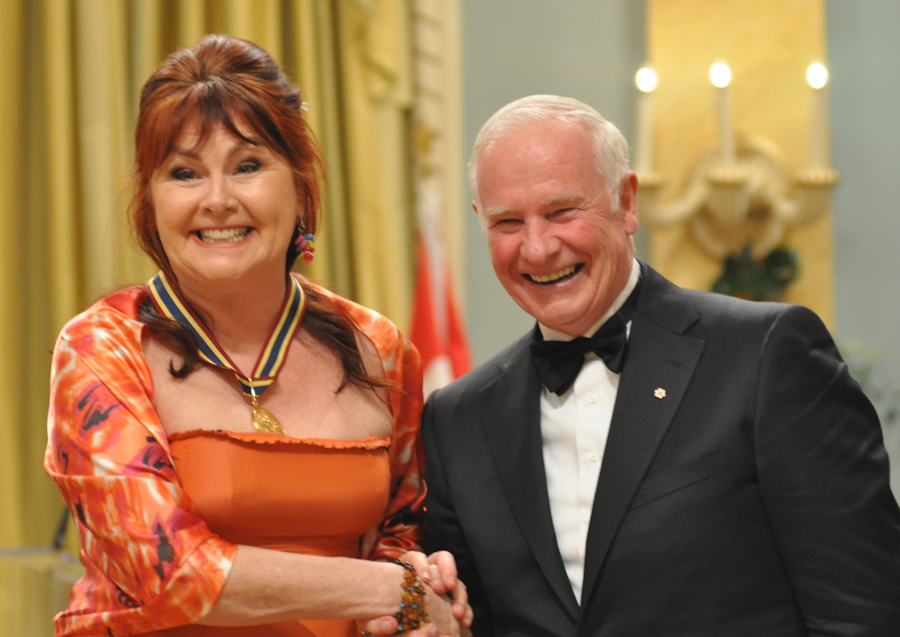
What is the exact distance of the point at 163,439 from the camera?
166 cm

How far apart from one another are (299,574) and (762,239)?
2.64 metres

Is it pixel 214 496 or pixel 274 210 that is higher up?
pixel 274 210

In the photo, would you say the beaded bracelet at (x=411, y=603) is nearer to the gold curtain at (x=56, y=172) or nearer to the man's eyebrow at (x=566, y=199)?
the man's eyebrow at (x=566, y=199)

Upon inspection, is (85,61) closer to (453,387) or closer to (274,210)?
(274,210)

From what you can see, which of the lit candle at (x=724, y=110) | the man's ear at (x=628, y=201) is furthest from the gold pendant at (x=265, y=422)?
the lit candle at (x=724, y=110)

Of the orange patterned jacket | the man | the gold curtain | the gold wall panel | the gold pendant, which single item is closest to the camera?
the orange patterned jacket

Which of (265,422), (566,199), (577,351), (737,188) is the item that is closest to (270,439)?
(265,422)

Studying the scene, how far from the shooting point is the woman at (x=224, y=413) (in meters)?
1.59

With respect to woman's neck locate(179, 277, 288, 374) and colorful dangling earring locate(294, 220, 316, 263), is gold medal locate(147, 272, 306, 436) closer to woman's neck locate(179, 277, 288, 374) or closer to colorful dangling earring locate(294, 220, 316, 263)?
woman's neck locate(179, 277, 288, 374)

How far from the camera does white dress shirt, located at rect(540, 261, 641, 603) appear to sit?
6.06 ft

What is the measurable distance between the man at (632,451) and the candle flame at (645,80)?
170 cm

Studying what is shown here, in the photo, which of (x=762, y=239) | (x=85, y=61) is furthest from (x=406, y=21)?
(x=762, y=239)

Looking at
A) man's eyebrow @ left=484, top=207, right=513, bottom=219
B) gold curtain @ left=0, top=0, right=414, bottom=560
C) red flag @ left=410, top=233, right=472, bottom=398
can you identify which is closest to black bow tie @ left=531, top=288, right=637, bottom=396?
man's eyebrow @ left=484, top=207, right=513, bottom=219

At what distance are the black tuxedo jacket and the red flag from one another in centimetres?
136
